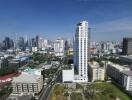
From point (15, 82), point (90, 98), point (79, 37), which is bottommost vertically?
point (90, 98)

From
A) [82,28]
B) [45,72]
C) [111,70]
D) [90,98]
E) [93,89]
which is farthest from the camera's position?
[45,72]

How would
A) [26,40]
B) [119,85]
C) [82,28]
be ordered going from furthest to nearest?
[26,40], [82,28], [119,85]

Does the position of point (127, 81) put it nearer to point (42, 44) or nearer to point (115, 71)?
point (115, 71)

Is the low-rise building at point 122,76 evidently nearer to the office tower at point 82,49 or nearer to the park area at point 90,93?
the park area at point 90,93

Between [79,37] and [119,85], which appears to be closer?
[119,85]

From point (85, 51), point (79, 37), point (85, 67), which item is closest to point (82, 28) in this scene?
point (79, 37)

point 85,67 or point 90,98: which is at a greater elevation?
point 85,67

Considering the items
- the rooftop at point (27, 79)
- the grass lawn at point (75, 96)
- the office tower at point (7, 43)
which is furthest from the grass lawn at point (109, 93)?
the office tower at point (7, 43)

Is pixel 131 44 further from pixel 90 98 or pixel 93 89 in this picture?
pixel 90 98

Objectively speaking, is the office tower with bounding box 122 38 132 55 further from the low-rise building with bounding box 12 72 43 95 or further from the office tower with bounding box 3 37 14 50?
the office tower with bounding box 3 37 14 50
